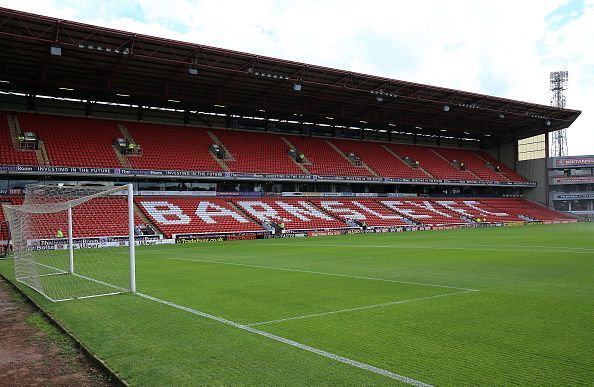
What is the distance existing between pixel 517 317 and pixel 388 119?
4606cm

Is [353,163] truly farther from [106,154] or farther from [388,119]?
[106,154]

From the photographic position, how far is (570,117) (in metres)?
54.2

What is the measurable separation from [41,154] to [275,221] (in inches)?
702

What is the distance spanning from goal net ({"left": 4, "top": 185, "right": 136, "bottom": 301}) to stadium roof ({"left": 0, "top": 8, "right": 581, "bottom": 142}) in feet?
31.9

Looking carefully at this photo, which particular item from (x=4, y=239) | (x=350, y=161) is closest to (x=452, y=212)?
(x=350, y=161)

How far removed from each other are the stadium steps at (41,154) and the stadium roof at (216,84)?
14.4 ft

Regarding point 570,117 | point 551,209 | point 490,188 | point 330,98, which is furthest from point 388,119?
point 551,209

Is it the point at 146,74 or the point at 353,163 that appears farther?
the point at 353,163

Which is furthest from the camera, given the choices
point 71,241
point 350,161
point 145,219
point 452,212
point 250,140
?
point 350,161

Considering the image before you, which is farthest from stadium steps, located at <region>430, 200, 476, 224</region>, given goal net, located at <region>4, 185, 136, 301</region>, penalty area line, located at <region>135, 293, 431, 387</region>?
penalty area line, located at <region>135, 293, 431, 387</region>

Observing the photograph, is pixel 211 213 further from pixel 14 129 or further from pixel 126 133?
pixel 14 129

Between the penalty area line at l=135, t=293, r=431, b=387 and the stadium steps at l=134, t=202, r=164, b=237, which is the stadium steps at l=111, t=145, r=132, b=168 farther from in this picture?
the penalty area line at l=135, t=293, r=431, b=387

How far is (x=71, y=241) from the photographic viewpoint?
1416cm

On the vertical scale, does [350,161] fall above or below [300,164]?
above
